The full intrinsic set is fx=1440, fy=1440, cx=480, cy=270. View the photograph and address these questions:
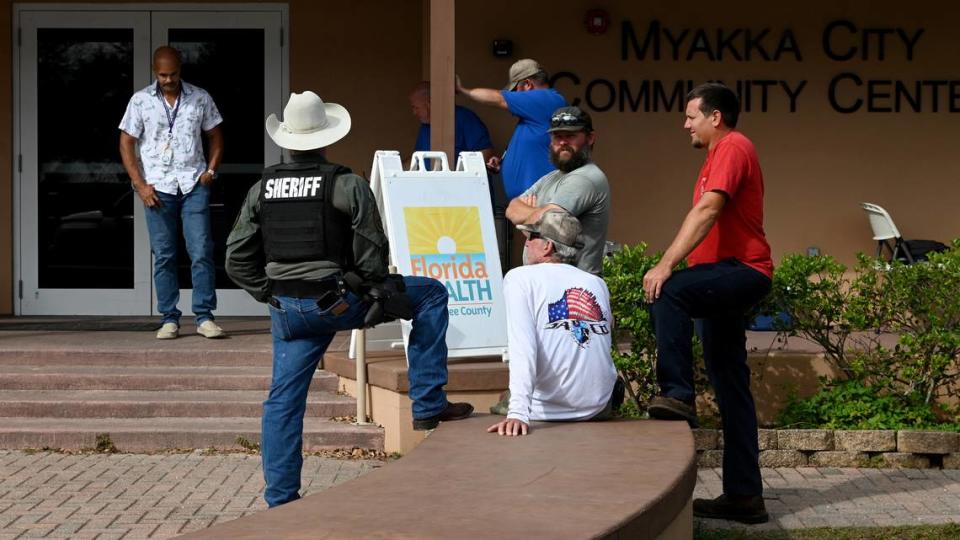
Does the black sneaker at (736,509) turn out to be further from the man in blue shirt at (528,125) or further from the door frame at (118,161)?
the door frame at (118,161)

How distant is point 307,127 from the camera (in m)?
6.35

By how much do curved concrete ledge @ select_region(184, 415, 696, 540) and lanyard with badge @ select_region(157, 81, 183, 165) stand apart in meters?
4.41

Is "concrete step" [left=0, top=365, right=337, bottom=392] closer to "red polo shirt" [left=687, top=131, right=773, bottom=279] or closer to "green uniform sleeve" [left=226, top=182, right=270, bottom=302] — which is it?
"green uniform sleeve" [left=226, top=182, right=270, bottom=302]

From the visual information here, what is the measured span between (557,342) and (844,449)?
8.70ft

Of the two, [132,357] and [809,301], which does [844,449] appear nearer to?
[809,301]

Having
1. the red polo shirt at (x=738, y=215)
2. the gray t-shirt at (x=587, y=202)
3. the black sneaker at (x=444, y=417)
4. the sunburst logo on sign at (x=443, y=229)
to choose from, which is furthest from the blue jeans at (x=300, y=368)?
the sunburst logo on sign at (x=443, y=229)

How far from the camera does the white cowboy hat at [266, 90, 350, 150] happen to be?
6.25 meters

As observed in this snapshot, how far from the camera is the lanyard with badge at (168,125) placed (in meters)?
9.76

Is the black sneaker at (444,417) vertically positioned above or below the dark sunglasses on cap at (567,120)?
below

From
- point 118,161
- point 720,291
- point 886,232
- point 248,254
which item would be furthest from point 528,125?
point 118,161

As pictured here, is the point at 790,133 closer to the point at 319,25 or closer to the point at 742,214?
the point at 319,25

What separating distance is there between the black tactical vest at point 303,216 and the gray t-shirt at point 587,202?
138 cm

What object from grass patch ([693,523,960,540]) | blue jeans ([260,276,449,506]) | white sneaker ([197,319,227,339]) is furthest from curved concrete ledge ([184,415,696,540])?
white sneaker ([197,319,227,339])

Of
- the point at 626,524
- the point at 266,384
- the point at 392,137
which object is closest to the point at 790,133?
the point at 392,137
